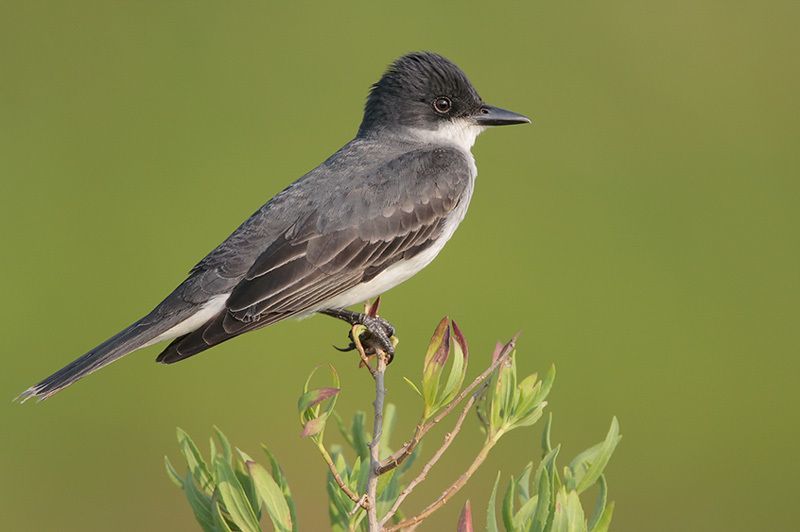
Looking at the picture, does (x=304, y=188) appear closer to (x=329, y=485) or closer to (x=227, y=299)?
(x=227, y=299)

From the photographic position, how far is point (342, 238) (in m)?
3.66

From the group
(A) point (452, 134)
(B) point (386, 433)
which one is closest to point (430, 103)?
(A) point (452, 134)

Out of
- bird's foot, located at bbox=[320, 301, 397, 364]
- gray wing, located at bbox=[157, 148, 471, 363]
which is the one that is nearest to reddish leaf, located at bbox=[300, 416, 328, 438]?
bird's foot, located at bbox=[320, 301, 397, 364]

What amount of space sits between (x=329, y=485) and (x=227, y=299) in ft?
4.72

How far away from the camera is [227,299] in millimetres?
3533

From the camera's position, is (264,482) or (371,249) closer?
(264,482)

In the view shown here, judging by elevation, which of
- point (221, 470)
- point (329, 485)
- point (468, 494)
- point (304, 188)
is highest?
point (304, 188)

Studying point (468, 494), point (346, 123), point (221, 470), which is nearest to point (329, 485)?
point (221, 470)

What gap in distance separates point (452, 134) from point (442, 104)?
0.43 ft

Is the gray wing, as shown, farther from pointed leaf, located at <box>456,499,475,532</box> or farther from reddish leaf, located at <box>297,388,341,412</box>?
pointed leaf, located at <box>456,499,475,532</box>

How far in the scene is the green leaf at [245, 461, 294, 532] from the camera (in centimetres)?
195

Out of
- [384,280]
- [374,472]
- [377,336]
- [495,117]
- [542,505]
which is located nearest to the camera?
[542,505]

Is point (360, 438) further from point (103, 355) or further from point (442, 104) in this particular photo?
point (442, 104)

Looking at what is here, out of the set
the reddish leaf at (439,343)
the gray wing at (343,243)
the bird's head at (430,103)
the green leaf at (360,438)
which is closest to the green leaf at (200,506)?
the green leaf at (360,438)
